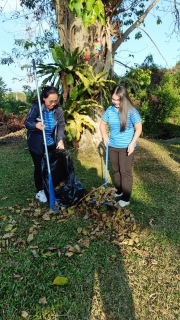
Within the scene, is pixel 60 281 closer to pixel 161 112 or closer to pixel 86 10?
pixel 86 10

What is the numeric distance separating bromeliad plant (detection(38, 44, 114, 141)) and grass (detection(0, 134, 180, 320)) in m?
2.58

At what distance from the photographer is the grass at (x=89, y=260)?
8.47 ft

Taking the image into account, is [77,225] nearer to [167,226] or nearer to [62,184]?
[62,184]

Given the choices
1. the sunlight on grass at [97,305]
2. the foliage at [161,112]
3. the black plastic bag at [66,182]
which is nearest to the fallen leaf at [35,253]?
the sunlight on grass at [97,305]

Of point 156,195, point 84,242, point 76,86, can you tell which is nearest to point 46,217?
point 84,242

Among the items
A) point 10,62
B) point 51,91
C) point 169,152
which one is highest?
point 10,62

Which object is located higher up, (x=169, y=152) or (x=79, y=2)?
(x=79, y=2)

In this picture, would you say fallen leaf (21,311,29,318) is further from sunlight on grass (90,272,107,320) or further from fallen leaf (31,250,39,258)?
fallen leaf (31,250,39,258)

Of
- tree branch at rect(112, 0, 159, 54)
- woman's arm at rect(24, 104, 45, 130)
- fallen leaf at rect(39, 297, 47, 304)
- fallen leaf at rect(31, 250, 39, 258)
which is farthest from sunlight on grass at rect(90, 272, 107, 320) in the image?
tree branch at rect(112, 0, 159, 54)

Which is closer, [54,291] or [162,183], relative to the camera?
[54,291]

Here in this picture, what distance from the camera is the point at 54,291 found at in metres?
2.72

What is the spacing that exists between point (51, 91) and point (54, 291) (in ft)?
7.96

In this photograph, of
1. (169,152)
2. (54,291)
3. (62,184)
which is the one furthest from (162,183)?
(54,291)

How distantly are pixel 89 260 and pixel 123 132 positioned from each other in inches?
71.7
